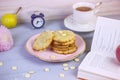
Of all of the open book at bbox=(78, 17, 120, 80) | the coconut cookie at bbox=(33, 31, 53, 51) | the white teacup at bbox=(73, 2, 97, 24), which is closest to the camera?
the open book at bbox=(78, 17, 120, 80)

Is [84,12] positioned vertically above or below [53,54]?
above

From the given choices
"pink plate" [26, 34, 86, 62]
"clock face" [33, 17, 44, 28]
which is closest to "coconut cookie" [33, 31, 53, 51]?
"pink plate" [26, 34, 86, 62]

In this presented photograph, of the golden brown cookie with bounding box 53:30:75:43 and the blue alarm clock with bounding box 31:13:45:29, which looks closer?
the golden brown cookie with bounding box 53:30:75:43

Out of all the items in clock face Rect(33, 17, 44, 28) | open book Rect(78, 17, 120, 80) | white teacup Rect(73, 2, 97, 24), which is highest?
white teacup Rect(73, 2, 97, 24)

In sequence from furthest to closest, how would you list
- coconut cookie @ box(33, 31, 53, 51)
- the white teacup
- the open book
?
the white teacup
coconut cookie @ box(33, 31, 53, 51)
the open book

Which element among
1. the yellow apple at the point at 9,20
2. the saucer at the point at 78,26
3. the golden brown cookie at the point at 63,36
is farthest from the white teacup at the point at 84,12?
the yellow apple at the point at 9,20

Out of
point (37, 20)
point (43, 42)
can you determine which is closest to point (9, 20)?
point (37, 20)

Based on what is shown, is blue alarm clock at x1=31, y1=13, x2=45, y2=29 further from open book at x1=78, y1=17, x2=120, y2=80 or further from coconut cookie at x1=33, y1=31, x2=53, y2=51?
open book at x1=78, y1=17, x2=120, y2=80

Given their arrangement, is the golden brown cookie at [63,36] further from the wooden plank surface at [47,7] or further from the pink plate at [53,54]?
the wooden plank surface at [47,7]

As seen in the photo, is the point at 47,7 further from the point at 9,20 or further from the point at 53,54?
the point at 53,54
